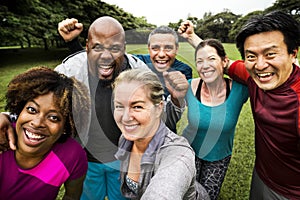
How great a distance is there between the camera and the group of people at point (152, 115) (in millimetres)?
1590

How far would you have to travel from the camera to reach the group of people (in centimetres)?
159

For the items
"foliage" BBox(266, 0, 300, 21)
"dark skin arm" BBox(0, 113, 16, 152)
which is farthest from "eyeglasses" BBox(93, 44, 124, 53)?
"foliage" BBox(266, 0, 300, 21)

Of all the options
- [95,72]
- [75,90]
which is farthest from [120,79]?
[95,72]

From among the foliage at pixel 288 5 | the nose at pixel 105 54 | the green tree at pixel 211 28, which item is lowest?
the nose at pixel 105 54

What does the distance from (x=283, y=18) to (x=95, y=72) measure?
4.56ft

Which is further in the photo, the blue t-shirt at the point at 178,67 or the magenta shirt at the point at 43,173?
the blue t-shirt at the point at 178,67

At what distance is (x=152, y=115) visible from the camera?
5.28 feet

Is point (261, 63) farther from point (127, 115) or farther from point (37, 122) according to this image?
point (37, 122)

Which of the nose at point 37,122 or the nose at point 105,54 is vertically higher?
the nose at point 105,54

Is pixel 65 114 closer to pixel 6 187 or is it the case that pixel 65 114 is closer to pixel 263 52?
pixel 6 187

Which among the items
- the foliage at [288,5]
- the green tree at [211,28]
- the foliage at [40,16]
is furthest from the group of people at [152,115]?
the foliage at [288,5]

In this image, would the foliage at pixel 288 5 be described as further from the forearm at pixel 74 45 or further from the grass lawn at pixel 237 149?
the forearm at pixel 74 45

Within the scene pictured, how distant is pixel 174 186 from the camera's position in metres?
1.16

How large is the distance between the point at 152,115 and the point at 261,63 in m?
0.80
